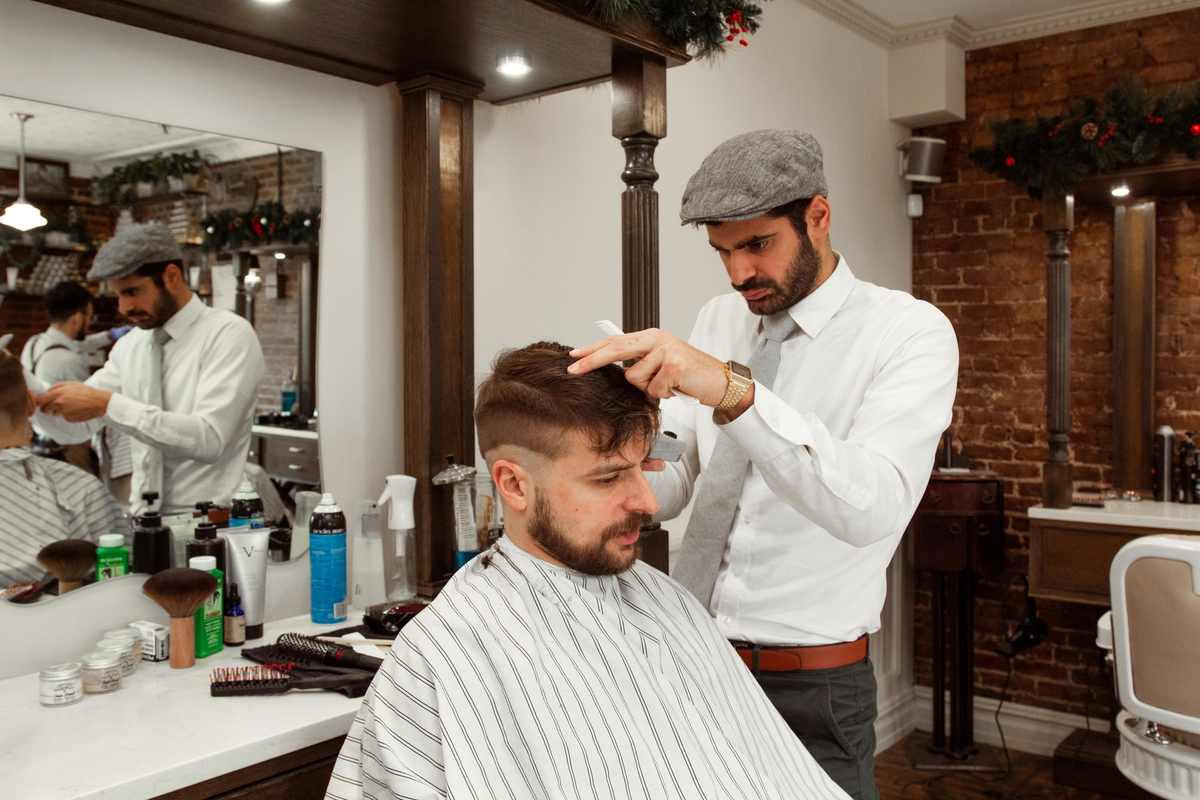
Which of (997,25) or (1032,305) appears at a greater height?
(997,25)

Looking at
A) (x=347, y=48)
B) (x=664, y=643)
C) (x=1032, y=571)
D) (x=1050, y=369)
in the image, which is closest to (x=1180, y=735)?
(x=1032, y=571)

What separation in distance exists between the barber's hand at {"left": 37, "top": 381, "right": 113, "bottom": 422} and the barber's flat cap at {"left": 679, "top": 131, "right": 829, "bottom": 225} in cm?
115

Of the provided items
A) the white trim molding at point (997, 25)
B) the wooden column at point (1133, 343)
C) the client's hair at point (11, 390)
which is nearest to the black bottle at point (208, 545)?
the client's hair at point (11, 390)

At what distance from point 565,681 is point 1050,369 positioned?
3310 mm

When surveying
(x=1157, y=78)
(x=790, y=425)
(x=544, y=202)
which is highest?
(x=1157, y=78)

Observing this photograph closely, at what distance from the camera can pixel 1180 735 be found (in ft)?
9.00

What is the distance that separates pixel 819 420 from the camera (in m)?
1.65

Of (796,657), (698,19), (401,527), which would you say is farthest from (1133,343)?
(401,527)

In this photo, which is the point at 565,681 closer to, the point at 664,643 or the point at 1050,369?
the point at 664,643

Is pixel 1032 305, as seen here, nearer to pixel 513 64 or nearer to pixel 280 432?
pixel 513 64

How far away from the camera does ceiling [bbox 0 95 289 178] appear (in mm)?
1783

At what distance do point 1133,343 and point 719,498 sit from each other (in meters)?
3.10

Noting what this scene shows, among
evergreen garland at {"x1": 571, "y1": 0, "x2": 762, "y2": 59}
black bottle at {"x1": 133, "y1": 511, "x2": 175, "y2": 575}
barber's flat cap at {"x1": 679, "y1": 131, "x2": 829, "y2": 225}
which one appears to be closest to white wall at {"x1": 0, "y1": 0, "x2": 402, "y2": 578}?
black bottle at {"x1": 133, "y1": 511, "x2": 175, "y2": 575}

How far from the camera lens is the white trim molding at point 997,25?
4.11 m
